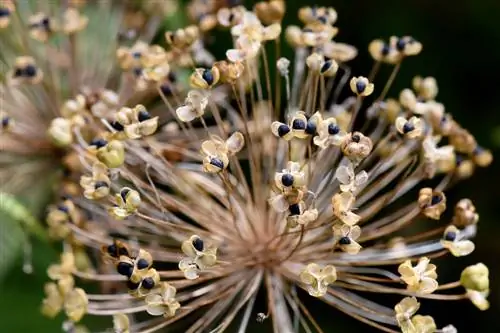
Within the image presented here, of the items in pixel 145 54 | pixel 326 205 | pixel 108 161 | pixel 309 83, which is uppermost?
pixel 145 54

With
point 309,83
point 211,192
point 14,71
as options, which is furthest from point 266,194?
point 14,71

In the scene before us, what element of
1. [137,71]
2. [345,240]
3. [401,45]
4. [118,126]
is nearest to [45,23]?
[137,71]

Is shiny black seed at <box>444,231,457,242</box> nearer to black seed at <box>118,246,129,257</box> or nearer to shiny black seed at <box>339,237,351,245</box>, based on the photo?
shiny black seed at <box>339,237,351,245</box>

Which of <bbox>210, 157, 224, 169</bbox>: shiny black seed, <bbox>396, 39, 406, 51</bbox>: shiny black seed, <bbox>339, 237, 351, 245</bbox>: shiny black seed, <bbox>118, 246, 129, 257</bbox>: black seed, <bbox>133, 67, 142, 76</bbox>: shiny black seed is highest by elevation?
<bbox>133, 67, 142, 76</bbox>: shiny black seed

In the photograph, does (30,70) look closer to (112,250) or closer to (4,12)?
(4,12)

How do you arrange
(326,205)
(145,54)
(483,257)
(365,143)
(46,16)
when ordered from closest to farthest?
1. (365,143)
2. (326,205)
3. (145,54)
4. (46,16)
5. (483,257)

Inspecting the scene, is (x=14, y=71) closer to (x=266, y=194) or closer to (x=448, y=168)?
(x=266, y=194)

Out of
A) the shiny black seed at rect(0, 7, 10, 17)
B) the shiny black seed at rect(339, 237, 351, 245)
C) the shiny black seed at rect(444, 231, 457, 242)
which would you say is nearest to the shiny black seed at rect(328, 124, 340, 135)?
the shiny black seed at rect(339, 237, 351, 245)
